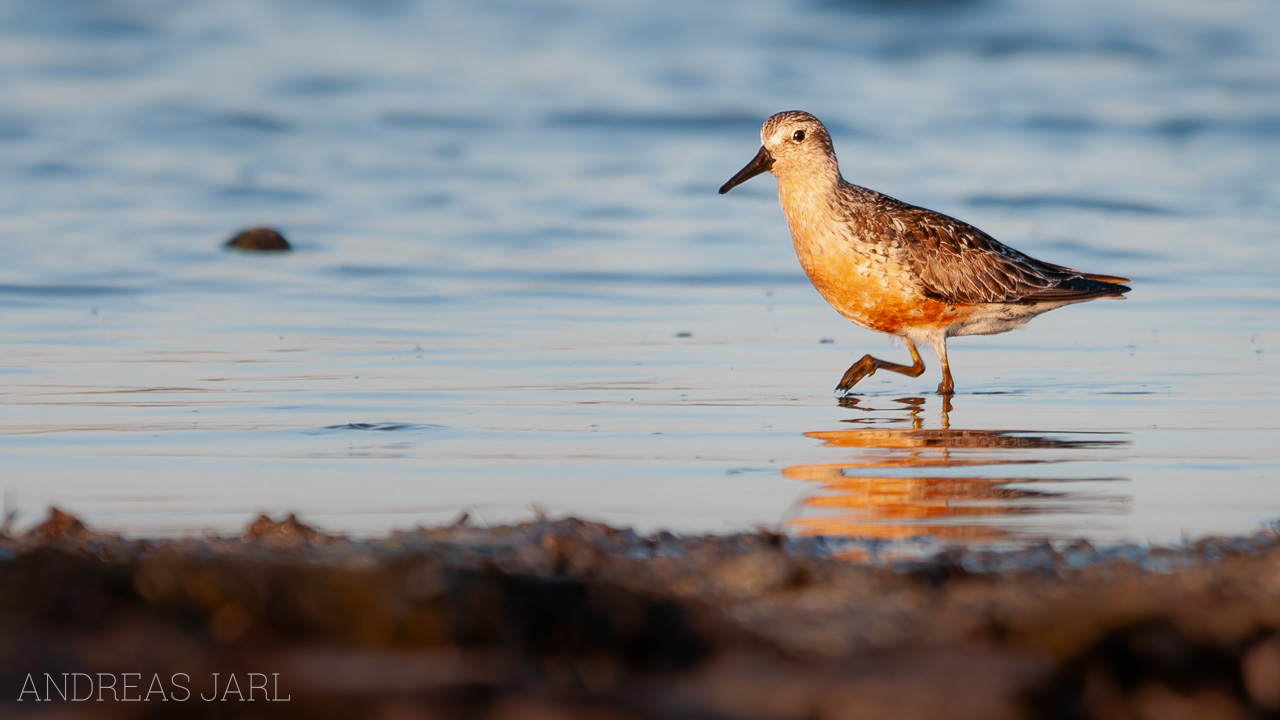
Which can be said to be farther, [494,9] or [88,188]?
[494,9]

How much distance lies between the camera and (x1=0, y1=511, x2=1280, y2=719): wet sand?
2.71m

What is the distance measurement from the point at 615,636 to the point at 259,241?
920cm

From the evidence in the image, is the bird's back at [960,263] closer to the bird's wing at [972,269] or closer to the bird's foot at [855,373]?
the bird's wing at [972,269]

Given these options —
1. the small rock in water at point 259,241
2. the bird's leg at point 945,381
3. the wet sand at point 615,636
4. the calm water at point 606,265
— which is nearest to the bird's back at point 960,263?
the bird's leg at point 945,381

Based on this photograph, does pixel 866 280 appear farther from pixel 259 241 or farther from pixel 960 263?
pixel 259 241

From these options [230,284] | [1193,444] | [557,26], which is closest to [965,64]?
[557,26]

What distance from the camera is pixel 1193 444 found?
614 cm

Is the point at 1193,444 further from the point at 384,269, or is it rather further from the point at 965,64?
the point at 965,64

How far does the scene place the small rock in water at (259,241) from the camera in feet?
38.6

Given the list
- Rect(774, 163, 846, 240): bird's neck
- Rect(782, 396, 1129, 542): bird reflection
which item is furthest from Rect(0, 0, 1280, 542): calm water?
Rect(774, 163, 846, 240): bird's neck

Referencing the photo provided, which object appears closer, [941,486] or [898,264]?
[941,486]

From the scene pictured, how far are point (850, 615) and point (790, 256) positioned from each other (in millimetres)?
9031

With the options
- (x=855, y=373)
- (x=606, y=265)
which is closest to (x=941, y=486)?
(x=855, y=373)

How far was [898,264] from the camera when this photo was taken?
810 cm
